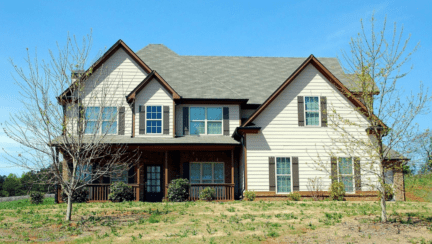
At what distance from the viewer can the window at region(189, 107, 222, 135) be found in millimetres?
24750

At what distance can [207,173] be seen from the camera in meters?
24.9

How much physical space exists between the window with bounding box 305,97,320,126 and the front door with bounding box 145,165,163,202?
30.5 ft

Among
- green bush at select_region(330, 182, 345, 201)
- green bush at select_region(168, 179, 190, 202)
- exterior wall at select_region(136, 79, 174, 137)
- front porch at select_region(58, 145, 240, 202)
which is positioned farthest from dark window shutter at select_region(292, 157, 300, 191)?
exterior wall at select_region(136, 79, 174, 137)

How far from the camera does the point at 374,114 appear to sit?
14836mm

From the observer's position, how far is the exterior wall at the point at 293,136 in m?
22.5

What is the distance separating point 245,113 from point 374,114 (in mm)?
11748

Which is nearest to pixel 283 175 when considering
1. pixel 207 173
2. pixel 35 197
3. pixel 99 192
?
pixel 207 173

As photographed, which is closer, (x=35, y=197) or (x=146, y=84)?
(x=35, y=197)

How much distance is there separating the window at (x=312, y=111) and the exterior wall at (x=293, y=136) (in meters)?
0.29

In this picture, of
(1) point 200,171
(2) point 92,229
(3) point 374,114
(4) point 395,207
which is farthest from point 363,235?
→ (1) point 200,171

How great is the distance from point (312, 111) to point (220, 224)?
1088cm

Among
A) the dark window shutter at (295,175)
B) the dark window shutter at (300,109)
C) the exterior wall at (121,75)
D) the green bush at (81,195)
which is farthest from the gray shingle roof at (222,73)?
the green bush at (81,195)

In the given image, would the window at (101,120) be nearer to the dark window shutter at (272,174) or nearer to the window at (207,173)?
the window at (207,173)

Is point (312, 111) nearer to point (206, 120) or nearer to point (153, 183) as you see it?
point (206, 120)
